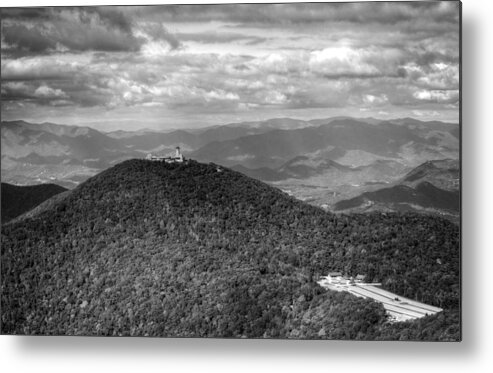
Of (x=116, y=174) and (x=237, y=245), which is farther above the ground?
(x=116, y=174)

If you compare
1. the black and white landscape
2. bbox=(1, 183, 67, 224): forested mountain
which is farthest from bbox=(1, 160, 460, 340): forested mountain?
bbox=(1, 183, 67, 224): forested mountain

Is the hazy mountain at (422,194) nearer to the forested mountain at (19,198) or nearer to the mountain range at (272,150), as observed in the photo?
the mountain range at (272,150)

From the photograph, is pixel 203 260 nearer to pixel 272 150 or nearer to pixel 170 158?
pixel 170 158

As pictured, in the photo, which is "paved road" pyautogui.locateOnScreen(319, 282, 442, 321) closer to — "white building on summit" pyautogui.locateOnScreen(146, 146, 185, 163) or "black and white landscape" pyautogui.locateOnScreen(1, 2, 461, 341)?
"black and white landscape" pyautogui.locateOnScreen(1, 2, 461, 341)

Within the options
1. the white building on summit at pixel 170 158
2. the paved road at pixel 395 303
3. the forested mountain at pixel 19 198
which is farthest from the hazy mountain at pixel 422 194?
the forested mountain at pixel 19 198

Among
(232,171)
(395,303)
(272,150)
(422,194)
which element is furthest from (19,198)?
(422,194)

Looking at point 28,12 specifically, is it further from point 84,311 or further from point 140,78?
point 84,311

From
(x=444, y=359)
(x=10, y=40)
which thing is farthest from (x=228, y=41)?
(x=444, y=359)
